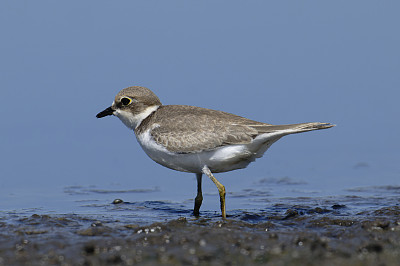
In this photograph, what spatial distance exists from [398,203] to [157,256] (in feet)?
16.3

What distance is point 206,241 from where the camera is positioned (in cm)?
583

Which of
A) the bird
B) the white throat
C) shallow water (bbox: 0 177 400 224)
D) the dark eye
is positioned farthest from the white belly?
shallow water (bbox: 0 177 400 224)

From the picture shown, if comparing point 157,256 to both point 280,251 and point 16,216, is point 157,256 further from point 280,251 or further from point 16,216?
point 16,216

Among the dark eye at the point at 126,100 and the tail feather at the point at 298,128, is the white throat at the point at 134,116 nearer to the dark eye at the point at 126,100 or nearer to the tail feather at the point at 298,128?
the dark eye at the point at 126,100

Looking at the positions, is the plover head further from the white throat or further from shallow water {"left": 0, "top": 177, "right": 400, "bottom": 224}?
shallow water {"left": 0, "top": 177, "right": 400, "bottom": 224}

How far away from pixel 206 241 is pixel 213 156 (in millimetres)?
1946

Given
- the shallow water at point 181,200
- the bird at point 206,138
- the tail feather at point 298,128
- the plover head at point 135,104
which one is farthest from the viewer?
the shallow water at point 181,200

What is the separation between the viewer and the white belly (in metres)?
7.60

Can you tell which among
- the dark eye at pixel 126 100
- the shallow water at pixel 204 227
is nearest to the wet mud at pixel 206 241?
the shallow water at pixel 204 227

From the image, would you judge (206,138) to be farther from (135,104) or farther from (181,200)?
(181,200)

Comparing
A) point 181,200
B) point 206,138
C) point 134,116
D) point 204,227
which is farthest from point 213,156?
point 181,200

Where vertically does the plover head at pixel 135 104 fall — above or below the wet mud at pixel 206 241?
above

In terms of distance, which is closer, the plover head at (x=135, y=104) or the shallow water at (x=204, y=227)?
the shallow water at (x=204, y=227)

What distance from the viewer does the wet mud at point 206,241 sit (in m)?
5.21
